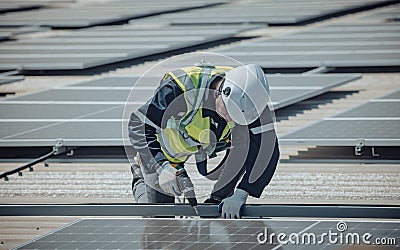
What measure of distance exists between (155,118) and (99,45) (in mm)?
16337

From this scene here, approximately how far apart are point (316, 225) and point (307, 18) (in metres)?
20.8

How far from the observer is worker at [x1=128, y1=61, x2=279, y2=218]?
22.7 ft

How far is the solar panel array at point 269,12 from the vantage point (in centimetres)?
2702

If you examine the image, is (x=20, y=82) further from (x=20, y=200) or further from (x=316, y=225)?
(x=316, y=225)

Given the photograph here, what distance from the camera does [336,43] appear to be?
21.5m

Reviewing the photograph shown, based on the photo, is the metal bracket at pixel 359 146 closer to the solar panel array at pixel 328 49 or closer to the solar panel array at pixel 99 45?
the solar panel array at pixel 328 49

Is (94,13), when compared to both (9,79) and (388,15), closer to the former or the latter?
(388,15)

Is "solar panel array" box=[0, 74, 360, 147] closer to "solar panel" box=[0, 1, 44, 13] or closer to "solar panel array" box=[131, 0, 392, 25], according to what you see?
"solar panel array" box=[131, 0, 392, 25]

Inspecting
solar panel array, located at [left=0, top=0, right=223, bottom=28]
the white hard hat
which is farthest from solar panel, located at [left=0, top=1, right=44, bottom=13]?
Result: the white hard hat
